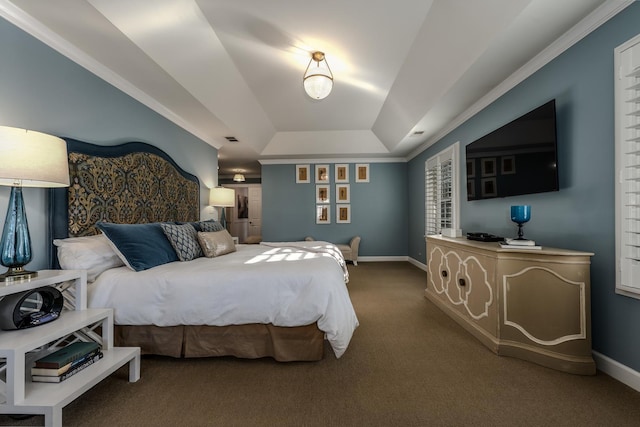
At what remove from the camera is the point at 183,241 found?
100 inches

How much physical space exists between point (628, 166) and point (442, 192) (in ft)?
9.69

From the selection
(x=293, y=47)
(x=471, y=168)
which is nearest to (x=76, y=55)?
(x=293, y=47)

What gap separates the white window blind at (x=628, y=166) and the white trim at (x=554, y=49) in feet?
0.86

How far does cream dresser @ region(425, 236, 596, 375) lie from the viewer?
6.02ft

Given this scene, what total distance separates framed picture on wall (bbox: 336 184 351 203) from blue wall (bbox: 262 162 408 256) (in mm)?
86

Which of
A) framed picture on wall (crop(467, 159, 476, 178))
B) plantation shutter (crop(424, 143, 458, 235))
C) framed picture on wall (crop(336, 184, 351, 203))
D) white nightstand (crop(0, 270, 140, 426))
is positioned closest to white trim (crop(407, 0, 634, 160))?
framed picture on wall (crop(467, 159, 476, 178))

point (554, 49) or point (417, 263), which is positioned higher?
point (554, 49)

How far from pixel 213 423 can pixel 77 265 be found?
1510 mm

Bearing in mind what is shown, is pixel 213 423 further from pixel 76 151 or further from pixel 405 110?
pixel 405 110

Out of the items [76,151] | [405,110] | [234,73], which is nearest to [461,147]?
[405,110]

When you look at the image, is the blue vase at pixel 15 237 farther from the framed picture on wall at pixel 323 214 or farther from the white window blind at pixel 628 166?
the framed picture on wall at pixel 323 214

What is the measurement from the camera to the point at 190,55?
2705 millimetres

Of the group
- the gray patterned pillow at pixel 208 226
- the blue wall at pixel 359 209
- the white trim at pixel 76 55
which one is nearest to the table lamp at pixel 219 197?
the white trim at pixel 76 55

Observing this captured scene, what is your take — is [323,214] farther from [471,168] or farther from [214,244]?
[214,244]
